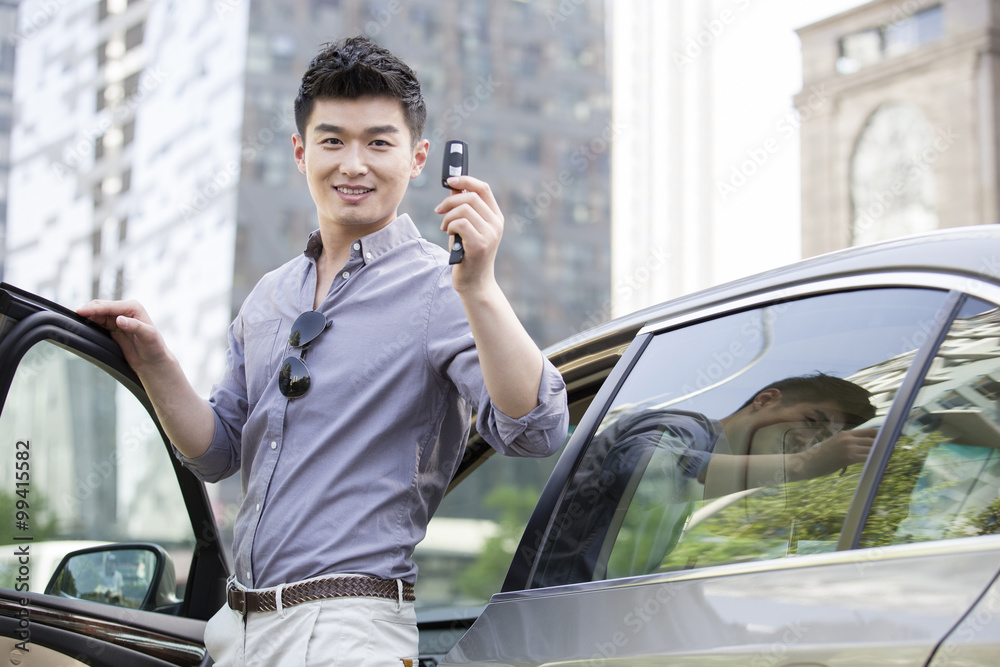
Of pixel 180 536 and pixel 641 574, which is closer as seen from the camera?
pixel 641 574

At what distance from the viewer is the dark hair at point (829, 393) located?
1.33 meters

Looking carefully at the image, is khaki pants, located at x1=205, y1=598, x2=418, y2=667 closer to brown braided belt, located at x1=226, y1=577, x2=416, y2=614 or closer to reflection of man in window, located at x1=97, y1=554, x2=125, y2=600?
brown braided belt, located at x1=226, y1=577, x2=416, y2=614

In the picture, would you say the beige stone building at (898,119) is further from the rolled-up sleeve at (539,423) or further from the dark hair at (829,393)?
the rolled-up sleeve at (539,423)

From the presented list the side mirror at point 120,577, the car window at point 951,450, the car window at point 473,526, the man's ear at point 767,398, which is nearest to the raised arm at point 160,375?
the side mirror at point 120,577

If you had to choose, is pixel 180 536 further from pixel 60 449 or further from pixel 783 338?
pixel 783 338

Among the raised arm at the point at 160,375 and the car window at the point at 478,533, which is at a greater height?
the raised arm at the point at 160,375

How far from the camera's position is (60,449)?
2.04 metres

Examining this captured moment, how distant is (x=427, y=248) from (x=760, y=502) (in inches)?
28.6

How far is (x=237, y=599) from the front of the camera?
5.26 ft

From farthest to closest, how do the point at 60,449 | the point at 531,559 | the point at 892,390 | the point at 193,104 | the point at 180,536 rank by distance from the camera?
the point at 193,104 → the point at 180,536 → the point at 60,449 → the point at 531,559 → the point at 892,390

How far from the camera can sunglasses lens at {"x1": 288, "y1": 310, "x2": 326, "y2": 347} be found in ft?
5.33

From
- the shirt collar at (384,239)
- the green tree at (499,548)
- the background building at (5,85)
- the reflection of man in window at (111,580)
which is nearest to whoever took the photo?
the shirt collar at (384,239)

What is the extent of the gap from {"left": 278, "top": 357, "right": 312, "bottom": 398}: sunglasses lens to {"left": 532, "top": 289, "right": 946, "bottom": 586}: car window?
0.52 metres

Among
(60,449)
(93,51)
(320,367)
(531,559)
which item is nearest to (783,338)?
(531,559)
